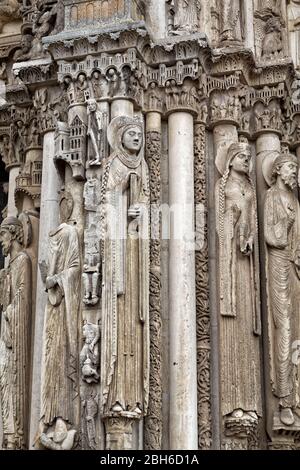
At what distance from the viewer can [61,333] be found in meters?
9.35

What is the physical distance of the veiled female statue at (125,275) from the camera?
884 cm

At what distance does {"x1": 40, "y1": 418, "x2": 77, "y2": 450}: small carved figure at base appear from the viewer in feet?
29.4

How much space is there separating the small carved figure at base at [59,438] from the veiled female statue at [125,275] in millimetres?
512

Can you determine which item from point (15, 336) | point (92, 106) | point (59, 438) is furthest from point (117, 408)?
point (92, 106)

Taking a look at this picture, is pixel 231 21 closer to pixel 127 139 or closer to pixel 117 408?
pixel 127 139

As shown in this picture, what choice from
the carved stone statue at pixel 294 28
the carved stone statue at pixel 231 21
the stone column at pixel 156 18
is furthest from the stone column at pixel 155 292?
the carved stone statue at pixel 294 28

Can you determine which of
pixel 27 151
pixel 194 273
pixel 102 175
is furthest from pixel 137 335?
pixel 27 151

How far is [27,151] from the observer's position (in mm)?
11273

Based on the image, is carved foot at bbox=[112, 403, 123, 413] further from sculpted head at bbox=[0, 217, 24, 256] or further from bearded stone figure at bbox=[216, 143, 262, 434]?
sculpted head at bbox=[0, 217, 24, 256]

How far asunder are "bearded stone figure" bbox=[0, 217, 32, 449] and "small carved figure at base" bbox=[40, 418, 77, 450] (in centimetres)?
120

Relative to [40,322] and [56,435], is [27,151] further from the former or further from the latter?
[56,435]

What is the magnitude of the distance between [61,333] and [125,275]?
91 centimetres

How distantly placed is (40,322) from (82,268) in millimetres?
1025

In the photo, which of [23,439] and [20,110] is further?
[20,110]
